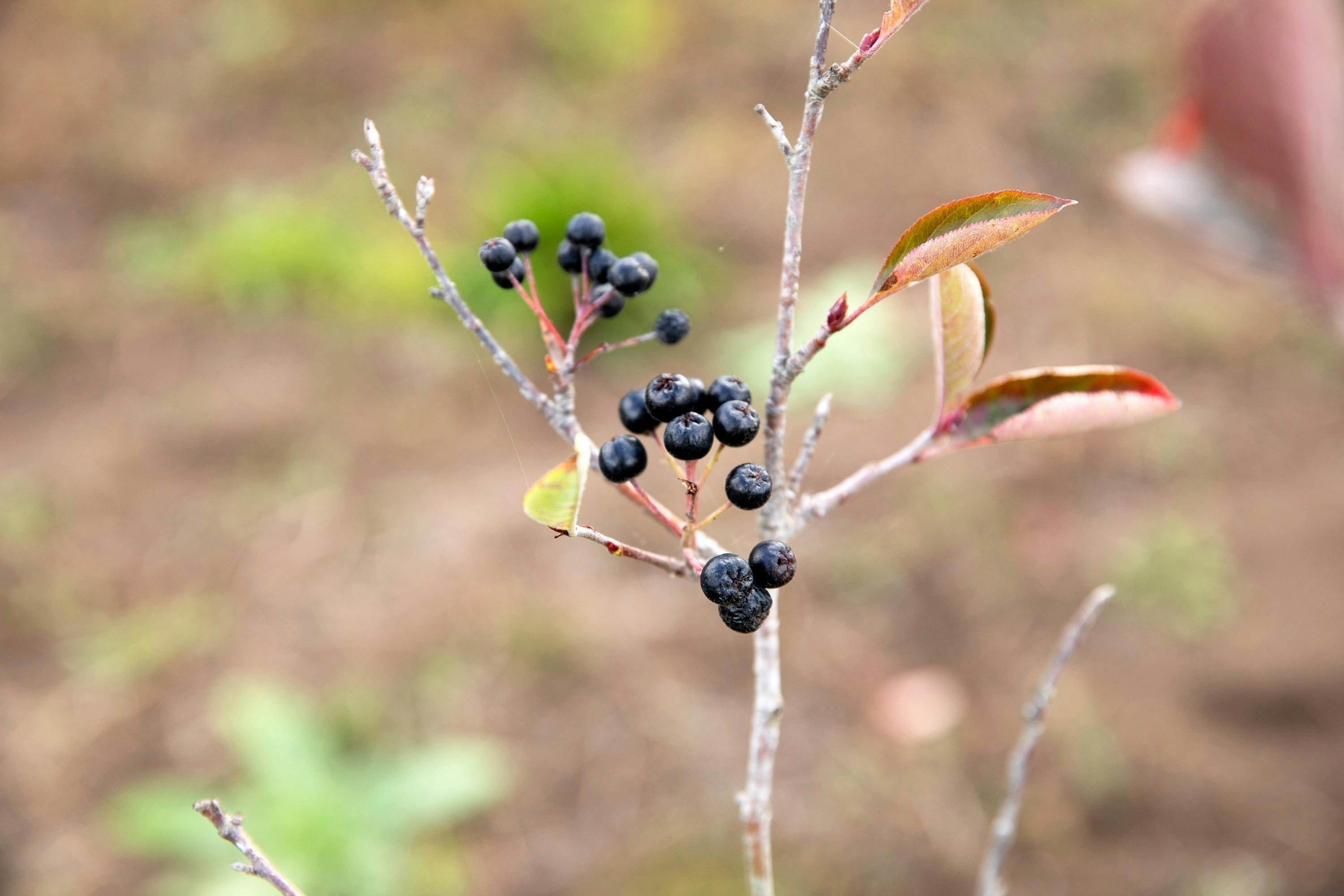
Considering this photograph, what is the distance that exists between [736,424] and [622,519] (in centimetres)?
222

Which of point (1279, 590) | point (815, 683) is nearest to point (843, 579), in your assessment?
point (815, 683)

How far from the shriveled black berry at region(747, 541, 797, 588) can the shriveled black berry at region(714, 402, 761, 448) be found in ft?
0.27

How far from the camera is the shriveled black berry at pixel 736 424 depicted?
0.64m

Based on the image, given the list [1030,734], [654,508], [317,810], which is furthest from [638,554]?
[317,810]

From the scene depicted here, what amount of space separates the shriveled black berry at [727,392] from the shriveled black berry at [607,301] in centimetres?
17

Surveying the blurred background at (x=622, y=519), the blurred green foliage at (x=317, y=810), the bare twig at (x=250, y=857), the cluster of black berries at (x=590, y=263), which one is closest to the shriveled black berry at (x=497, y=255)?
the cluster of black berries at (x=590, y=263)

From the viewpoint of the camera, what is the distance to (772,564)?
1.92ft

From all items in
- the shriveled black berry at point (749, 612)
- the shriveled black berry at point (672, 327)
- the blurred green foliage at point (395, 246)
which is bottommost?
the shriveled black berry at point (749, 612)

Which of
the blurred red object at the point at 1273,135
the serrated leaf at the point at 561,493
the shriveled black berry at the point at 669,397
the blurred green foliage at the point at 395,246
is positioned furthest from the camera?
the blurred green foliage at the point at 395,246

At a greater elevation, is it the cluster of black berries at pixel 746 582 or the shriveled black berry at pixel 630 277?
the shriveled black berry at pixel 630 277

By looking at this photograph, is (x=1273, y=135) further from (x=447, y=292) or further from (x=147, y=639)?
(x=147, y=639)

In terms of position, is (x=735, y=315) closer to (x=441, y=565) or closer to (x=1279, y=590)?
(x=441, y=565)

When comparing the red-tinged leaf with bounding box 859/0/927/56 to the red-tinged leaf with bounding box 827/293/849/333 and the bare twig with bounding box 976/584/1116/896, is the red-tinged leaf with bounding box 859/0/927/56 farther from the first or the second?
the bare twig with bounding box 976/584/1116/896

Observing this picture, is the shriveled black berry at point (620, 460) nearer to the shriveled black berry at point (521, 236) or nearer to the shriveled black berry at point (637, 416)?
the shriveled black berry at point (637, 416)
